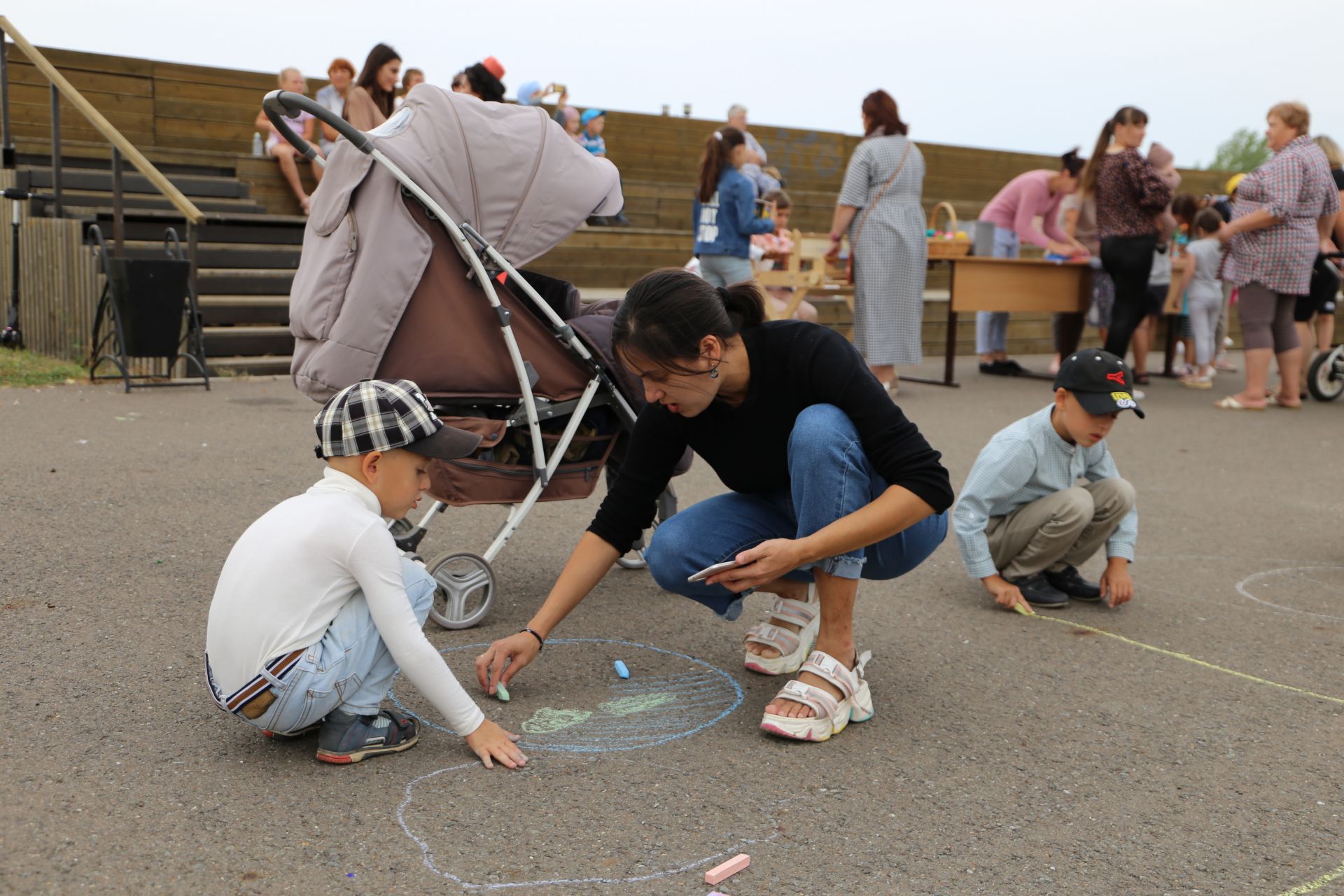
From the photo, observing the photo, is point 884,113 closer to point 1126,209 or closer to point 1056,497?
point 1126,209

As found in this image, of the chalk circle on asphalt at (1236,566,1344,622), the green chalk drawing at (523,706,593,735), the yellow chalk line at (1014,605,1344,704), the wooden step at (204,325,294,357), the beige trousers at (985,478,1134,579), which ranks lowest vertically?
the green chalk drawing at (523,706,593,735)

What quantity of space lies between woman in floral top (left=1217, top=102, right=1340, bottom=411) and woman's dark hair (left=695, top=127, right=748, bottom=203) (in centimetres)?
355

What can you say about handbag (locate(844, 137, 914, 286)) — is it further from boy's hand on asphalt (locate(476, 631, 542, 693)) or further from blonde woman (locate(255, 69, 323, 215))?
boy's hand on asphalt (locate(476, 631, 542, 693))

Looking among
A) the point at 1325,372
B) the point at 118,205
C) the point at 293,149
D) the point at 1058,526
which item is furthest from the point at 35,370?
the point at 1325,372

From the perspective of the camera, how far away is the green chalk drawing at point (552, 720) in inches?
112

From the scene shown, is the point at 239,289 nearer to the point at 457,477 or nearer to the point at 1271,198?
the point at 457,477

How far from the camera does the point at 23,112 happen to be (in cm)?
1158

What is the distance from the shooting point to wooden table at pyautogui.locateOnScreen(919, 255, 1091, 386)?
9.79 metres

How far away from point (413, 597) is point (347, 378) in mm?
1054

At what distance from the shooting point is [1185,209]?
38.7 ft

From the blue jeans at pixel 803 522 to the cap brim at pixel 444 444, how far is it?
29.8 inches

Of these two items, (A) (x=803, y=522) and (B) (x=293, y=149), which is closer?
(A) (x=803, y=522)

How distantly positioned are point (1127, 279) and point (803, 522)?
7253 millimetres

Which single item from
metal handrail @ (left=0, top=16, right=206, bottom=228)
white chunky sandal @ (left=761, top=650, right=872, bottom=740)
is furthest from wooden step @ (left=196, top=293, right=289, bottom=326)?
white chunky sandal @ (left=761, top=650, right=872, bottom=740)
